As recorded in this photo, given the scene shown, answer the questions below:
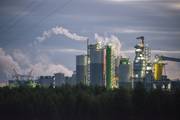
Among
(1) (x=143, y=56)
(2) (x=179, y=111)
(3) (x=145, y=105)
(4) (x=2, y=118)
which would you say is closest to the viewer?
(2) (x=179, y=111)

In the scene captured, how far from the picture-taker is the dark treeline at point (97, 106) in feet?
263

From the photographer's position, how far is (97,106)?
279 ft

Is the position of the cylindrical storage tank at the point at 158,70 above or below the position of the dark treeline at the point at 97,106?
above

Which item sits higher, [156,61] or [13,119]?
[156,61]

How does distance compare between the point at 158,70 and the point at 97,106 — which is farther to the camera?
the point at 158,70

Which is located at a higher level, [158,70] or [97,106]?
[158,70]

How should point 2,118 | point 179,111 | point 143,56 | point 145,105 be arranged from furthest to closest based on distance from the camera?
1. point 143,56
2. point 2,118
3. point 145,105
4. point 179,111

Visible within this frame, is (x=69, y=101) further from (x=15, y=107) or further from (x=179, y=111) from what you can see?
(x=179, y=111)

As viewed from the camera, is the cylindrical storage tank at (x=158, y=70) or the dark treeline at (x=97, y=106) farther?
the cylindrical storage tank at (x=158, y=70)

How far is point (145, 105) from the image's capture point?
83.2 meters

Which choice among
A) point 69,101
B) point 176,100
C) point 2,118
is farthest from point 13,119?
point 176,100

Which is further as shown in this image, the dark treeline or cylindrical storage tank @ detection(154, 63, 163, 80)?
cylindrical storage tank @ detection(154, 63, 163, 80)

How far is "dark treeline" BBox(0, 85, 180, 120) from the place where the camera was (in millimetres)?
80188

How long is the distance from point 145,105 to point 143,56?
10515 cm
